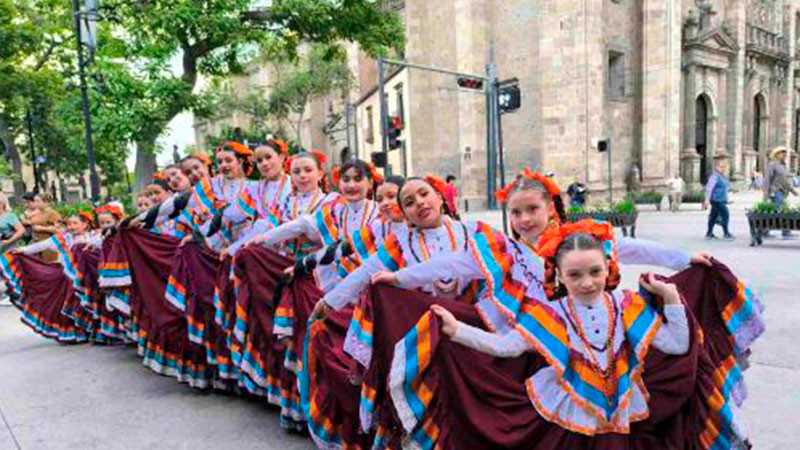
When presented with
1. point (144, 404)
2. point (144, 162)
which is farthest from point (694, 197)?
point (144, 404)

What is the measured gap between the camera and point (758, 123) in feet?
117

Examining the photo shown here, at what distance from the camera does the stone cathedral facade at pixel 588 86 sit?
2367 centimetres

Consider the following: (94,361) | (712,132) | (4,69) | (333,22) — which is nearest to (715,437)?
(94,361)

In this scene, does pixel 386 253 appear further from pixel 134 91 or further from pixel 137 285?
pixel 134 91

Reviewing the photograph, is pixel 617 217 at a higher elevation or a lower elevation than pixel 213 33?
lower

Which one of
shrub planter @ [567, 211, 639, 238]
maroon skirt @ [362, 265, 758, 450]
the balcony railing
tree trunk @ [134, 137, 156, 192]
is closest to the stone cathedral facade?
the balcony railing

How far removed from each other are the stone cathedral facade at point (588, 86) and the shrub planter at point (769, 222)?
12.3m

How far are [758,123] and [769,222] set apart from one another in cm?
2842

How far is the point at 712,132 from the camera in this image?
30.3 meters

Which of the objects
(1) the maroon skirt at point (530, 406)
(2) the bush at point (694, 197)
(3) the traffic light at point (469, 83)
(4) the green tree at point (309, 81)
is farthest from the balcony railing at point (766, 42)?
(1) the maroon skirt at point (530, 406)

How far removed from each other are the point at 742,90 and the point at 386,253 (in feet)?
113

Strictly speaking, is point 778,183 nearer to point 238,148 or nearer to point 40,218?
point 238,148

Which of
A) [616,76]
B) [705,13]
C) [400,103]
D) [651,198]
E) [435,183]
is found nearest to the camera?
[435,183]

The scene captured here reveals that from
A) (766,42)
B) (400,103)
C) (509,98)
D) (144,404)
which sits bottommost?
(144,404)
